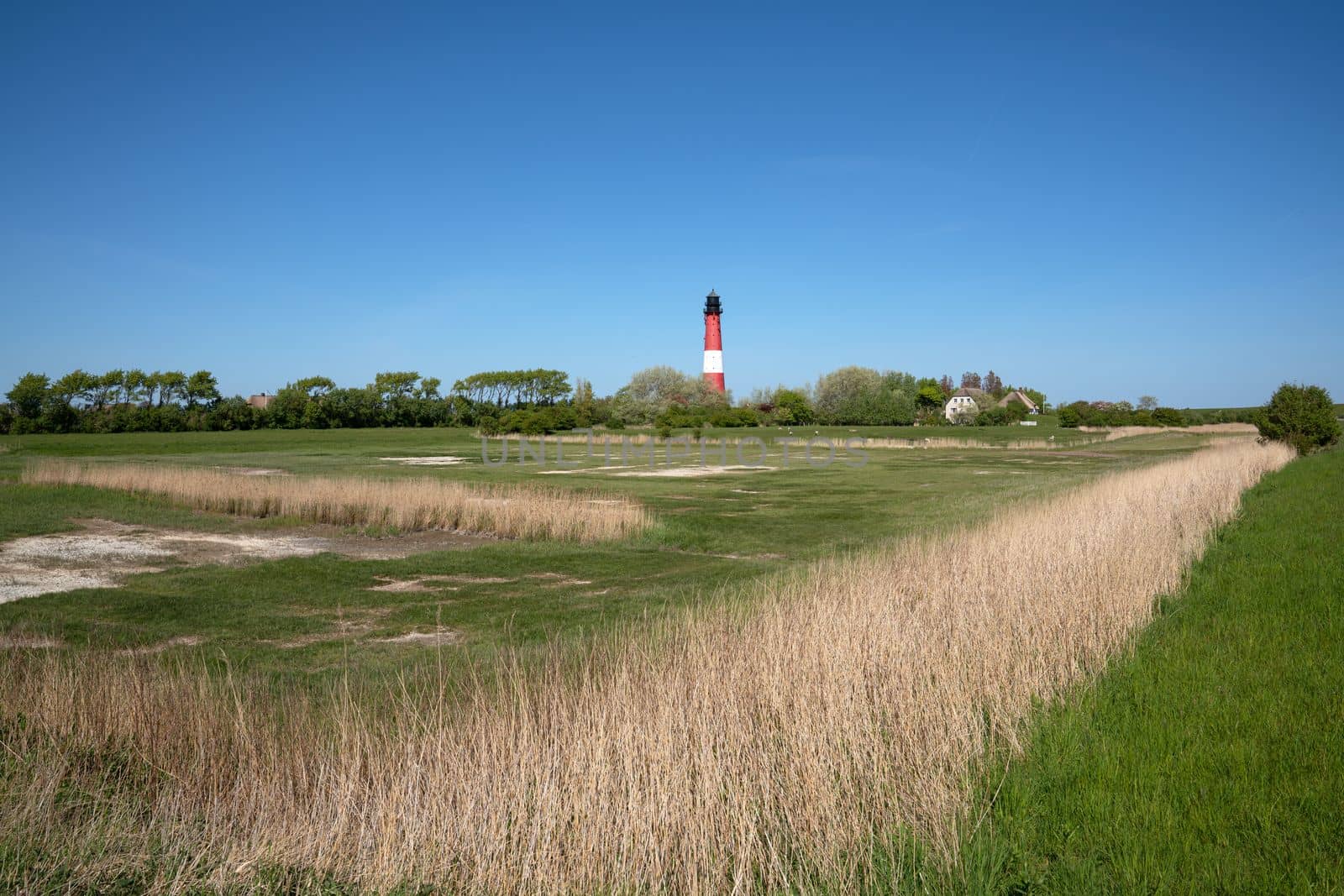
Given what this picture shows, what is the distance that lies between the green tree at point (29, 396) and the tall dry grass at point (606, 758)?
282 feet

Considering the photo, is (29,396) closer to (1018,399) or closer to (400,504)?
(400,504)

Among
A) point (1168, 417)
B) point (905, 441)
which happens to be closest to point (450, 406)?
point (905, 441)

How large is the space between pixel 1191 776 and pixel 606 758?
11.3 feet

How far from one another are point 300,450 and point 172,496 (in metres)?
38.4

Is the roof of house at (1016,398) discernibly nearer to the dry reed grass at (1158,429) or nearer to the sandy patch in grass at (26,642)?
the dry reed grass at (1158,429)

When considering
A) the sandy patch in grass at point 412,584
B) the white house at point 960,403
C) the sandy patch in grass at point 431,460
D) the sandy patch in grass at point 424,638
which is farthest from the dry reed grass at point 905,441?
the sandy patch in grass at point 424,638

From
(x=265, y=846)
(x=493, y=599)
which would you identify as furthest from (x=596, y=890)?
(x=493, y=599)

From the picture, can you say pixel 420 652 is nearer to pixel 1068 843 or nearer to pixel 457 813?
pixel 457 813

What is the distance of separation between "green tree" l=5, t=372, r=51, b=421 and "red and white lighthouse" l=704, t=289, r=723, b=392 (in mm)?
63353

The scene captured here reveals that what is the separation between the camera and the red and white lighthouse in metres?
97.4

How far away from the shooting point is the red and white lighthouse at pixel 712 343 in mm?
97438

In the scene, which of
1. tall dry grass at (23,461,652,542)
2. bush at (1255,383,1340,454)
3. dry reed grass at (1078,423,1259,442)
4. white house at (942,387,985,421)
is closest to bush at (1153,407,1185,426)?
dry reed grass at (1078,423,1259,442)

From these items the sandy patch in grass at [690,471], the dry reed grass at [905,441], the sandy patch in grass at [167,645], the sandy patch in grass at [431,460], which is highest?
the dry reed grass at [905,441]

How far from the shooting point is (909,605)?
30.5 feet
